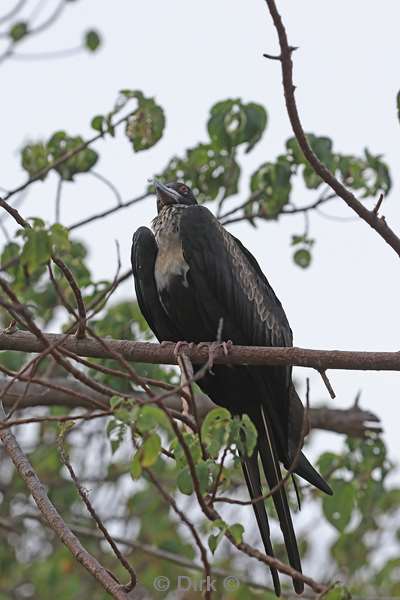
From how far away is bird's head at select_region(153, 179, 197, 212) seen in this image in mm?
5398

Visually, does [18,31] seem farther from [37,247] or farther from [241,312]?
[37,247]

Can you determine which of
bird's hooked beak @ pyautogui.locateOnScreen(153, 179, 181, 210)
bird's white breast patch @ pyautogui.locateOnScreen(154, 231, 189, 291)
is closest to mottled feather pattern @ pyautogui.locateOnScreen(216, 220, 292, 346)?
bird's white breast patch @ pyautogui.locateOnScreen(154, 231, 189, 291)

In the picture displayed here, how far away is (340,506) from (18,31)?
3.10 metres

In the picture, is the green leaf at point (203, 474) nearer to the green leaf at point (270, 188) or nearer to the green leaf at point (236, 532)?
the green leaf at point (236, 532)

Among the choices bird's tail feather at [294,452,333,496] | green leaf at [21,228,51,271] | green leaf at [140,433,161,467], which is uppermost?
green leaf at [21,228,51,271]

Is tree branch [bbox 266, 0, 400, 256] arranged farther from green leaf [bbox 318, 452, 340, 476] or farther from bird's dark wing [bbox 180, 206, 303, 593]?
green leaf [bbox 318, 452, 340, 476]

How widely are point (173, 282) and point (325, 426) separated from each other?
1756mm

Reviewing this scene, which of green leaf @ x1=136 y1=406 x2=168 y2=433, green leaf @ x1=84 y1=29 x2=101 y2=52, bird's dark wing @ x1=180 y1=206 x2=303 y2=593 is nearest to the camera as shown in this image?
green leaf @ x1=136 y1=406 x2=168 y2=433

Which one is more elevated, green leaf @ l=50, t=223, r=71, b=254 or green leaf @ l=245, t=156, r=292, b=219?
green leaf @ l=245, t=156, r=292, b=219

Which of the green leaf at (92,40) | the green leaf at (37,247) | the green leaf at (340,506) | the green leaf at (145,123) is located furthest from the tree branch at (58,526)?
the green leaf at (92,40)

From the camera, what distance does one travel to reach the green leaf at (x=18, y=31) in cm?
592

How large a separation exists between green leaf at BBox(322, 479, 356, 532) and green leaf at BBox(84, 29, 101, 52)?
8.94 ft

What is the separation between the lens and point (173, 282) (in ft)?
15.5

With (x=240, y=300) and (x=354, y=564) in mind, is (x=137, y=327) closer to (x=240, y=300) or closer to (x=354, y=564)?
(x=240, y=300)
